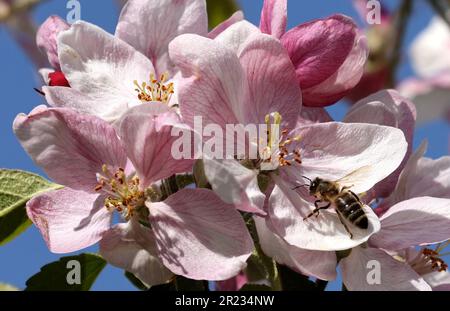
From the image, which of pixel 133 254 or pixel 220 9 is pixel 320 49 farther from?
pixel 220 9

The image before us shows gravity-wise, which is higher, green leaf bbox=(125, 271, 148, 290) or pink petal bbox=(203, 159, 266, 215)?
pink petal bbox=(203, 159, 266, 215)

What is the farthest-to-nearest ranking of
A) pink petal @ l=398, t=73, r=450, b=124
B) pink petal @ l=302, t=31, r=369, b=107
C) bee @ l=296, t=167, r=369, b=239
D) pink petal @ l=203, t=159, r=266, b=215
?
pink petal @ l=398, t=73, r=450, b=124 < pink petal @ l=302, t=31, r=369, b=107 < bee @ l=296, t=167, r=369, b=239 < pink petal @ l=203, t=159, r=266, b=215

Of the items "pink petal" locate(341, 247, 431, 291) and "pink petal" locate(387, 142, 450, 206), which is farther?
"pink petal" locate(387, 142, 450, 206)

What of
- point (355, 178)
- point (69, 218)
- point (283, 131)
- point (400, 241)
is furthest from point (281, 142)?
point (69, 218)

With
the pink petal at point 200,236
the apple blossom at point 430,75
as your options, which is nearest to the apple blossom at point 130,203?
the pink petal at point 200,236

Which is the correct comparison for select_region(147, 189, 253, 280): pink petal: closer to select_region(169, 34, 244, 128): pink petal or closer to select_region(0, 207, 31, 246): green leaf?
select_region(169, 34, 244, 128): pink petal

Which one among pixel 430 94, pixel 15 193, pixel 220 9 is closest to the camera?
pixel 15 193

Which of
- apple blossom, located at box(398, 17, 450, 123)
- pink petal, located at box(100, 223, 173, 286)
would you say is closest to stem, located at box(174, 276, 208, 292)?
pink petal, located at box(100, 223, 173, 286)
